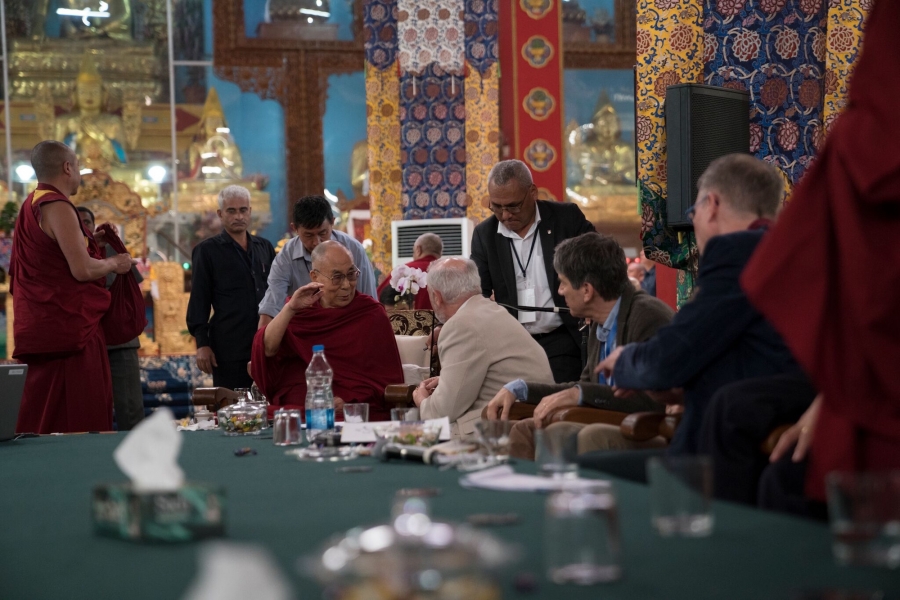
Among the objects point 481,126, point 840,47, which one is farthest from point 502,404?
point 481,126

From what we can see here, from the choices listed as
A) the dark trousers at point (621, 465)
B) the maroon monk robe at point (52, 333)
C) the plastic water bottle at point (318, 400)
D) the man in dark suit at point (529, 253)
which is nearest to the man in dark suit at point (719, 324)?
the dark trousers at point (621, 465)

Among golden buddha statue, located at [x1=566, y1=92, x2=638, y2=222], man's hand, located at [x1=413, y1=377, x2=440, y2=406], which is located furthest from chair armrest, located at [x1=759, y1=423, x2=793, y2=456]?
golden buddha statue, located at [x1=566, y1=92, x2=638, y2=222]

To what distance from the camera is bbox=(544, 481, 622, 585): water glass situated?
3.71ft

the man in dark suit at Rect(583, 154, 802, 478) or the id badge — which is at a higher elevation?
the man in dark suit at Rect(583, 154, 802, 478)

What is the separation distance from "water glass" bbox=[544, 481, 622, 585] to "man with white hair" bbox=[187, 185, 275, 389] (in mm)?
4753

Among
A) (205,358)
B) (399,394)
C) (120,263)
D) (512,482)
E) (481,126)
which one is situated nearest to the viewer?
(512,482)

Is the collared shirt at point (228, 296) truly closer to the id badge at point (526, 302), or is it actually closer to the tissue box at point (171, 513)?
the id badge at point (526, 302)

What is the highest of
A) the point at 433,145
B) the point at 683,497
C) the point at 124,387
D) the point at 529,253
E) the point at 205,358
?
the point at 433,145

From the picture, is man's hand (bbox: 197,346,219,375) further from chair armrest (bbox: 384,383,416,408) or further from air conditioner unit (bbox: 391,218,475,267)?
air conditioner unit (bbox: 391,218,475,267)

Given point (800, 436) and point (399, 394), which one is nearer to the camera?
point (800, 436)

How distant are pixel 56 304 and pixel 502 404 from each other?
250 centimetres

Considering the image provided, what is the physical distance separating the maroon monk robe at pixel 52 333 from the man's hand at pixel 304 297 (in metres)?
1.22

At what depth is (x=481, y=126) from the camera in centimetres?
860

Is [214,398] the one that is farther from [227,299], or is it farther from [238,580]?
[238,580]
